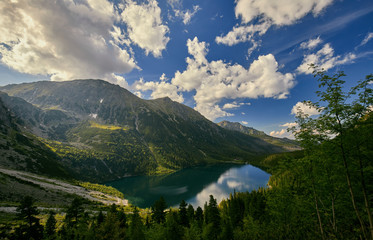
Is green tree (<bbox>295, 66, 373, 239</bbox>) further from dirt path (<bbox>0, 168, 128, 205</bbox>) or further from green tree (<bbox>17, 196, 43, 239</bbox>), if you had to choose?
dirt path (<bbox>0, 168, 128, 205</bbox>)

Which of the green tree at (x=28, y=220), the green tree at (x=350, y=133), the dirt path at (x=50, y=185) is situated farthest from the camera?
the dirt path at (x=50, y=185)

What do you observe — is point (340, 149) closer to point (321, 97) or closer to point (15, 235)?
point (321, 97)

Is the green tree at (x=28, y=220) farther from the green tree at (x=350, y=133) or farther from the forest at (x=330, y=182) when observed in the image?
the green tree at (x=350, y=133)

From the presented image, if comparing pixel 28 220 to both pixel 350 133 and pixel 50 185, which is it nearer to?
pixel 350 133

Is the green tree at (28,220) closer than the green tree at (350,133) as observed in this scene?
No

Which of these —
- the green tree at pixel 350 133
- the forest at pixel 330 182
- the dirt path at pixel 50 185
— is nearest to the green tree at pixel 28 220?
the forest at pixel 330 182

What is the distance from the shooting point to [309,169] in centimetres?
1645

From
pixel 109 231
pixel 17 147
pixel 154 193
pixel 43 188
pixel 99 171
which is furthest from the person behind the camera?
pixel 99 171

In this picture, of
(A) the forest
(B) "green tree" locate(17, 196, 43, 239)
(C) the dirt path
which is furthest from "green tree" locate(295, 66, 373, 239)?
(C) the dirt path

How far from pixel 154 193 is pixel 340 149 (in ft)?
485

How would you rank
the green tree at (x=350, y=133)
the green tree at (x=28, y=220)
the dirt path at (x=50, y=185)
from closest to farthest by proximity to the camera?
the green tree at (x=350, y=133) → the green tree at (x=28, y=220) → the dirt path at (x=50, y=185)

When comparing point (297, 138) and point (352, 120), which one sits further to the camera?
point (297, 138)

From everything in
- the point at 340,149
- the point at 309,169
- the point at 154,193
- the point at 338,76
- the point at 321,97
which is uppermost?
the point at 338,76

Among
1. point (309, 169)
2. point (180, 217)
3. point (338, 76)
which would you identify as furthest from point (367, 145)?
point (180, 217)
